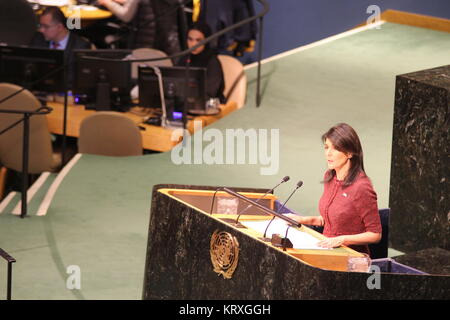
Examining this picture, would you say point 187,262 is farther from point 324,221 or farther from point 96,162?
point 96,162

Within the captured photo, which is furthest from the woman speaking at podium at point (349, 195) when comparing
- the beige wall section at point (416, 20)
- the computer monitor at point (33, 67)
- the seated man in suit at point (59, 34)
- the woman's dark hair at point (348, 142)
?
the beige wall section at point (416, 20)

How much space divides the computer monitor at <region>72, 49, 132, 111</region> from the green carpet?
1.03 meters

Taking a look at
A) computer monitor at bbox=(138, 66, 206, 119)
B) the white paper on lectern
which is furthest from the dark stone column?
computer monitor at bbox=(138, 66, 206, 119)

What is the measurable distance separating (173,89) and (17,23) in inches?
113

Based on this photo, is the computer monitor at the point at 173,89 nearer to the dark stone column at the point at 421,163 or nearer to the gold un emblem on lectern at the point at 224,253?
the dark stone column at the point at 421,163

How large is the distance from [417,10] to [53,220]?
17.2 ft

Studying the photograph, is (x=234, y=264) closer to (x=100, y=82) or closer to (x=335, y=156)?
(x=335, y=156)

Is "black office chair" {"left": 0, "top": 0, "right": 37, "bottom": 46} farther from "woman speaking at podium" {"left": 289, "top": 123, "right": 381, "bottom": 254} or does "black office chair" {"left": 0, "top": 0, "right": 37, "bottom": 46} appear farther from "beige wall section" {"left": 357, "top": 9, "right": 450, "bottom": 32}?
"woman speaking at podium" {"left": 289, "top": 123, "right": 381, "bottom": 254}

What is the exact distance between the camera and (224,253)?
148 inches

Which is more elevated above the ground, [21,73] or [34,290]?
[21,73]

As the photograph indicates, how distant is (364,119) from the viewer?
8.19 metres
